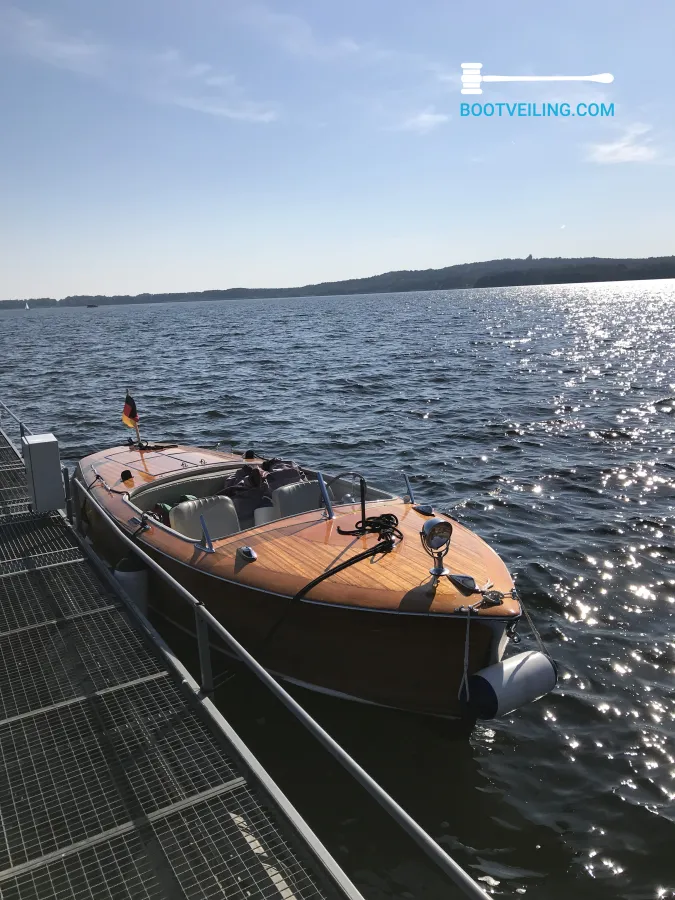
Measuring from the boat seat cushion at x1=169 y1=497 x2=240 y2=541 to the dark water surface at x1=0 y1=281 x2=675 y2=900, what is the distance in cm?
153

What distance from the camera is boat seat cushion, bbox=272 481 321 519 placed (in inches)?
369

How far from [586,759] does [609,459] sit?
37.1ft

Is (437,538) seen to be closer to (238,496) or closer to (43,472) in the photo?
(238,496)

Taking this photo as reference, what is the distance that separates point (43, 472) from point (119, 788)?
6678 millimetres

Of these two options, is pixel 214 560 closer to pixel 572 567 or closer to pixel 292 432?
pixel 572 567

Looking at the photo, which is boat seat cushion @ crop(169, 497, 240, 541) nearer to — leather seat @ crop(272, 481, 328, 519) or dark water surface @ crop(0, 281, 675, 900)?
leather seat @ crop(272, 481, 328, 519)

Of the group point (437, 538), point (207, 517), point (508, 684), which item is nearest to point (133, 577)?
point (207, 517)

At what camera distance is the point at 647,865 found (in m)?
5.70

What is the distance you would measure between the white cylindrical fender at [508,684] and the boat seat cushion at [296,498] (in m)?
3.89

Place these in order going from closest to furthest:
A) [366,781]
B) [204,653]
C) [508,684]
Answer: [366,781], [204,653], [508,684]

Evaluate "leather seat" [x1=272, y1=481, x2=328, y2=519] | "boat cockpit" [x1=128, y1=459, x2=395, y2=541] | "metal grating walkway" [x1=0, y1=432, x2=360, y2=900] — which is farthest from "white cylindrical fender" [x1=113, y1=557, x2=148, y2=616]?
"leather seat" [x1=272, y1=481, x2=328, y2=519]

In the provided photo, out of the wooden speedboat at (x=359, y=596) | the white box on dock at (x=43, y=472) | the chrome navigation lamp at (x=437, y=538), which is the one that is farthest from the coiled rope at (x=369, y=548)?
the white box on dock at (x=43, y=472)

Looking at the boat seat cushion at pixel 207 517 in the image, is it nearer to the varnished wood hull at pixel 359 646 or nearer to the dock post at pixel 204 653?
the varnished wood hull at pixel 359 646

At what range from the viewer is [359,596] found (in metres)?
6.58
